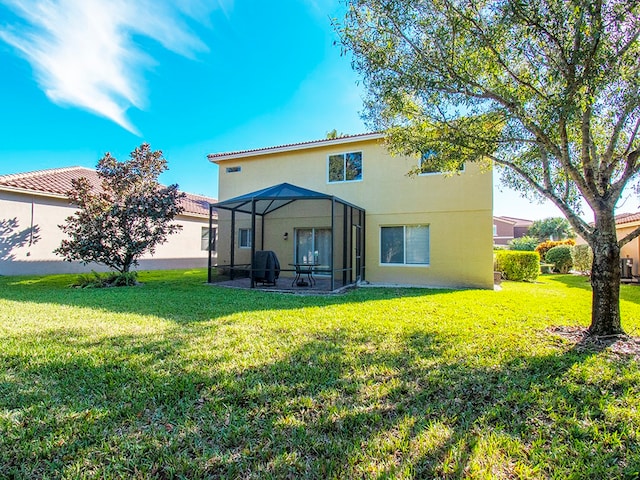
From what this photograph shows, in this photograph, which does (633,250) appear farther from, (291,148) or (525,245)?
(291,148)

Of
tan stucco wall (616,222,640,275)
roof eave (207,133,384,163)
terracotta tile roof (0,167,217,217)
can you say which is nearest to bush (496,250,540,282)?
tan stucco wall (616,222,640,275)

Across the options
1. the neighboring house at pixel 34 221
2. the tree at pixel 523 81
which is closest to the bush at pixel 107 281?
the neighboring house at pixel 34 221

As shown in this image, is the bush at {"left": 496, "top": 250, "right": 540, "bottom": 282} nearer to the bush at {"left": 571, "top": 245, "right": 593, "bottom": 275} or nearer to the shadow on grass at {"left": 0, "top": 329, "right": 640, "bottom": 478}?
the bush at {"left": 571, "top": 245, "right": 593, "bottom": 275}

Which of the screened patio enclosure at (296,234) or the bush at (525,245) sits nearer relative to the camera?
the screened patio enclosure at (296,234)

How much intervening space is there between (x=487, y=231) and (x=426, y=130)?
6446 millimetres

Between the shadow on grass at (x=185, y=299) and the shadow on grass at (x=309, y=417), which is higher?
the shadow on grass at (x=185, y=299)

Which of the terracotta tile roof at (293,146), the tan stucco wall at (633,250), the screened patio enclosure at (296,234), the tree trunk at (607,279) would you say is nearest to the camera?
the tree trunk at (607,279)

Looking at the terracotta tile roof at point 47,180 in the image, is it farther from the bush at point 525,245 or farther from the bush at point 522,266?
the bush at point 525,245

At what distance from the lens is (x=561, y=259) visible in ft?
65.3

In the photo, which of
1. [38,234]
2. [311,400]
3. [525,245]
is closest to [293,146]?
[38,234]

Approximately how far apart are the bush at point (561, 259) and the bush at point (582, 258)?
48 cm

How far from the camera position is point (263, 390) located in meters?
3.49

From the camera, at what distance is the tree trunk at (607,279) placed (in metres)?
5.27

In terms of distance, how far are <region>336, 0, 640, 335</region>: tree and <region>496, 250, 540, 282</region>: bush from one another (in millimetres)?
8888
